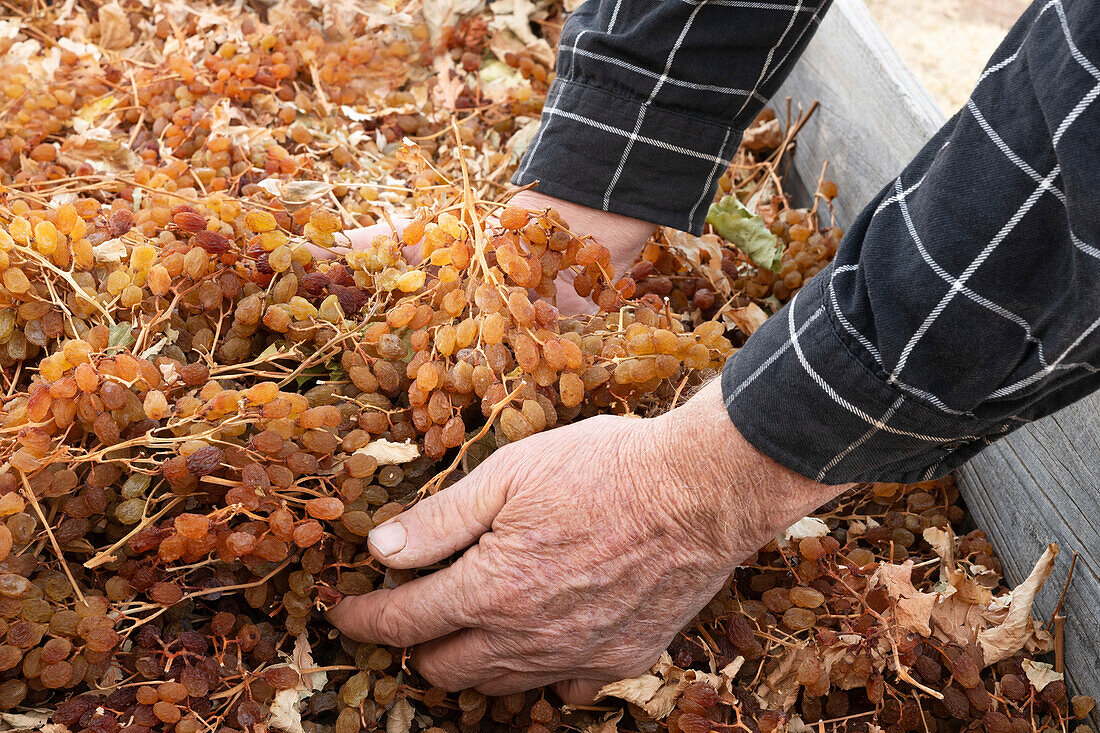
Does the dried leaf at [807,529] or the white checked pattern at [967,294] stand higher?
the white checked pattern at [967,294]

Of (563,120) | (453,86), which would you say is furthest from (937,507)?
(453,86)

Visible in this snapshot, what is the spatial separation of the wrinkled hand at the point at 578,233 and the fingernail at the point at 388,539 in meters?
0.47

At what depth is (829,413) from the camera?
0.82 metres

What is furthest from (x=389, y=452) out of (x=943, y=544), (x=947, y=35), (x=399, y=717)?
(x=947, y=35)

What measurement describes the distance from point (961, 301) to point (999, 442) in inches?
27.1

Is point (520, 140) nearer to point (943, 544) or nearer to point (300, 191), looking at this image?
point (300, 191)

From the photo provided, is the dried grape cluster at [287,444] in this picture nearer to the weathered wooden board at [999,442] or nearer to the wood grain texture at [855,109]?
the weathered wooden board at [999,442]

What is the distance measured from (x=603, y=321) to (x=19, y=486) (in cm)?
73

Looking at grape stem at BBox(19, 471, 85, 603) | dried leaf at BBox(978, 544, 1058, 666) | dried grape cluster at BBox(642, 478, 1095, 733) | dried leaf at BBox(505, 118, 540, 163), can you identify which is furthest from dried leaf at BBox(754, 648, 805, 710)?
dried leaf at BBox(505, 118, 540, 163)

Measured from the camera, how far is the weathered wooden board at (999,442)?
1108 mm

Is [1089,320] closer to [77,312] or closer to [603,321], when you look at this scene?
[603,321]

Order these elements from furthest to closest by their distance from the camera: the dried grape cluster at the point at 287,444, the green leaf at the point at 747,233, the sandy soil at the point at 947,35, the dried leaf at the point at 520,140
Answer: the sandy soil at the point at 947,35 < the dried leaf at the point at 520,140 < the green leaf at the point at 747,233 < the dried grape cluster at the point at 287,444

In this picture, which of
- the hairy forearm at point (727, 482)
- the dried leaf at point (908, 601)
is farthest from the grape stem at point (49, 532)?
the dried leaf at point (908, 601)

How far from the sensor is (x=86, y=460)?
34.3 inches
